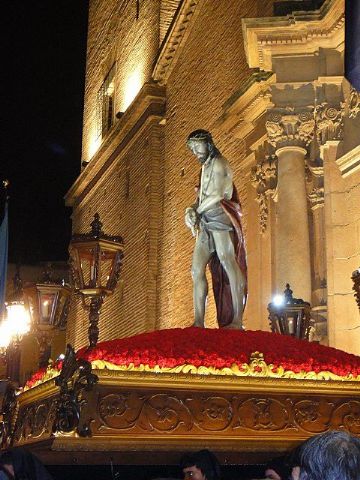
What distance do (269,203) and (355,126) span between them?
2.35 metres

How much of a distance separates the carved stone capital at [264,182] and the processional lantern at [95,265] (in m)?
6.54

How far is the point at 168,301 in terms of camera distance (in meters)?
21.9

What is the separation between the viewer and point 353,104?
1318 centimetres

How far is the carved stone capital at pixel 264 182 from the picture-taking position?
14.6 metres

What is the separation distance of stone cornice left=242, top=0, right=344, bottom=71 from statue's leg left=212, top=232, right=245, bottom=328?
20.7 feet

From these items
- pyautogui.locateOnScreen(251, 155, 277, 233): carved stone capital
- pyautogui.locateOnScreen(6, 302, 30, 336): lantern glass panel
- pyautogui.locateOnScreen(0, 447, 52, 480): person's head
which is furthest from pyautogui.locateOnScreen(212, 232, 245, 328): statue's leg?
pyautogui.locateOnScreen(251, 155, 277, 233): carved stone capital

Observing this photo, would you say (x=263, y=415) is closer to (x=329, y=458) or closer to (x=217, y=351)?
(x=217, y=351)

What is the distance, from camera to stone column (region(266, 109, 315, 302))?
1309 cm

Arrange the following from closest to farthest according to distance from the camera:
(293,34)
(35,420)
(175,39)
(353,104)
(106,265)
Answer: (35,420) < (106,265) < (353,104) < (293,34) < (175,39)

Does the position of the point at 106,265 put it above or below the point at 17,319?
above

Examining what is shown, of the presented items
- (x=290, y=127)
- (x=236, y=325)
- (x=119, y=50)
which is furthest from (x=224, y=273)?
(x=119, y=50)

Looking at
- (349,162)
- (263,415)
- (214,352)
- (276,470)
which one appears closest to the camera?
(276,470)

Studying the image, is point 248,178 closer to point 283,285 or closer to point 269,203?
point 269,203

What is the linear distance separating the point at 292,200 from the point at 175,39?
11047 millimetres
